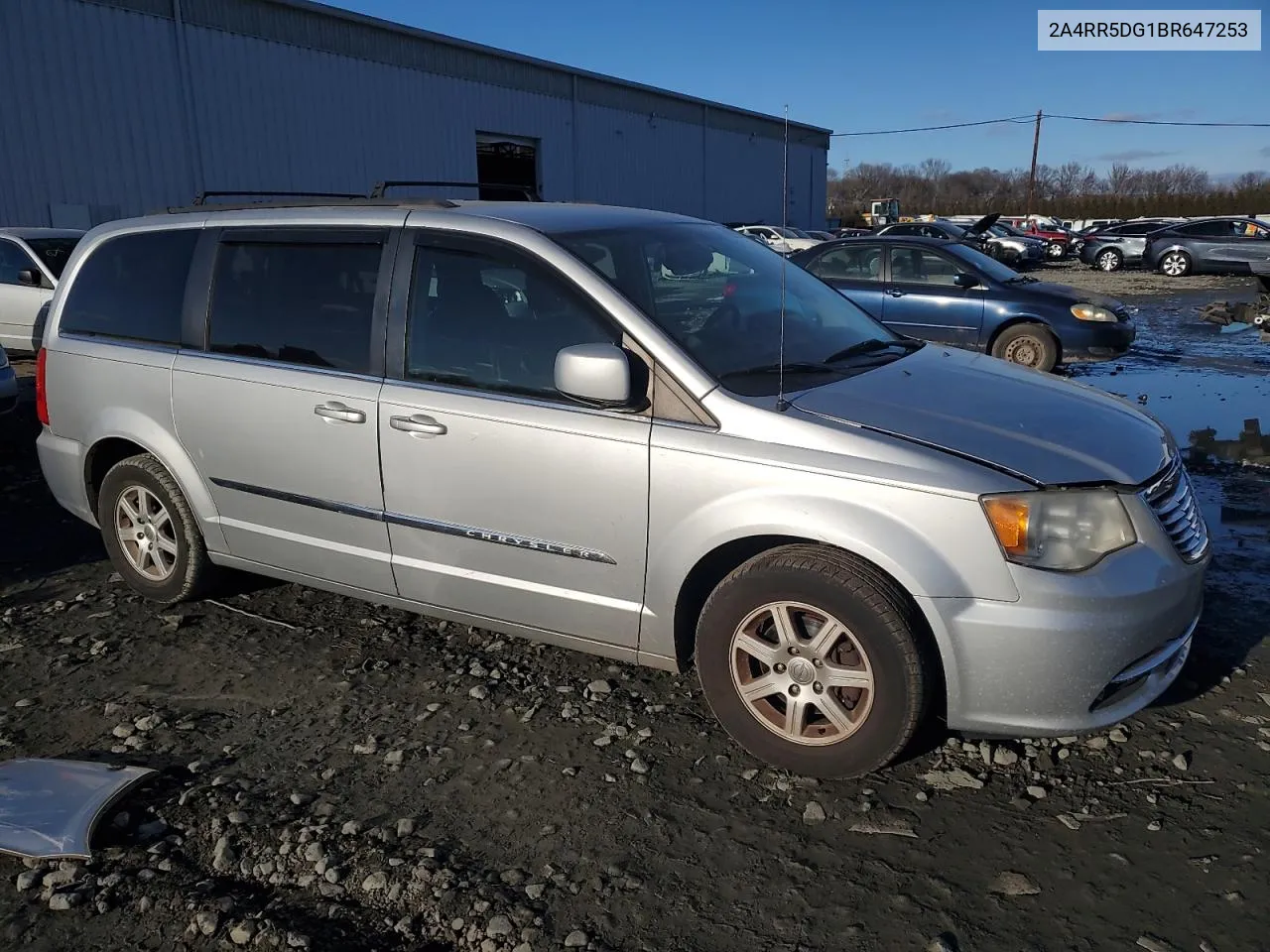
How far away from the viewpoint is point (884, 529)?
2852 millimetres

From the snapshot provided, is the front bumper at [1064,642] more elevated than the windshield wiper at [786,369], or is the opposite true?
the windshield wiper at [786,369]

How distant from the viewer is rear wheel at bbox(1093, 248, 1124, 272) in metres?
31.0

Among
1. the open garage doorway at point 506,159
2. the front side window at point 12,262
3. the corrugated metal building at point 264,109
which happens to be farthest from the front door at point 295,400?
the open garage doorway at point 506,159

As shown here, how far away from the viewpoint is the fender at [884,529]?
2775 millimetres

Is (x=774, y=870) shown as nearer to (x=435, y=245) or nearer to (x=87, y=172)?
(x=435, y=245)

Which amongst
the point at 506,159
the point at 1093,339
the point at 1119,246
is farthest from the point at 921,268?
the point at 1119,246

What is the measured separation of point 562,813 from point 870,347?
2217 millimetres

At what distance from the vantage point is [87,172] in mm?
18703

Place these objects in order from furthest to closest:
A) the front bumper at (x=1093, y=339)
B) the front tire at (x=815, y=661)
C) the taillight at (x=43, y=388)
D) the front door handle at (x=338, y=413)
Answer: the front bumper at (x=1093, y=339) < the taillight at (x=43, y=388) < the front door handle at (x=338, y=413) < the front tire at (x=815, y=661)

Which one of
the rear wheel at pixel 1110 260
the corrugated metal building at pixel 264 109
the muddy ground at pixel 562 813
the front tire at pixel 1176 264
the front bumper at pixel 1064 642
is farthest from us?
the rear wheel at pixel 1110 260

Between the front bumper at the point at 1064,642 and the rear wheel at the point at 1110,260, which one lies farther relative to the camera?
the rear wheel at the point at 1110,260

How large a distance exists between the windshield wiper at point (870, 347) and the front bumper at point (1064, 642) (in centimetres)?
121

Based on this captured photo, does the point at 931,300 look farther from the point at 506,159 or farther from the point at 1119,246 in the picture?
the point at 1119,246

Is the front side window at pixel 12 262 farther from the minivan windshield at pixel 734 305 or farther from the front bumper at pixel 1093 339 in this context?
the front bumper at pixel 1093 339
